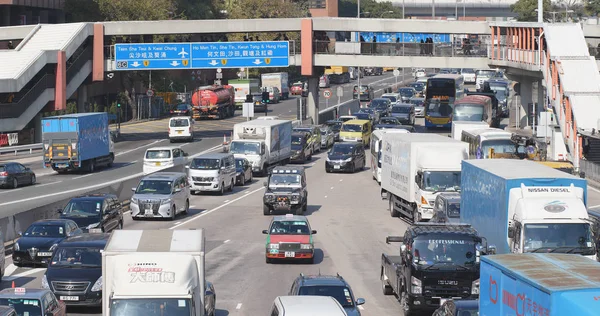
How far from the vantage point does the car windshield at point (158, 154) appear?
55.7 m

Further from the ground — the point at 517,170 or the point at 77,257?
the point at 517,170

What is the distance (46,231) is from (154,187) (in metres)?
Answer: 10.7

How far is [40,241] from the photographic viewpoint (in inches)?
1244

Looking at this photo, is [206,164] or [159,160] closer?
[206,164]

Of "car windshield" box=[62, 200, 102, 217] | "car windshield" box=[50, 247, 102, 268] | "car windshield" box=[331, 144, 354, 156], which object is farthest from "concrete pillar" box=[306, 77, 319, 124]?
"car windshield" box=[50, 247, 102, 268]

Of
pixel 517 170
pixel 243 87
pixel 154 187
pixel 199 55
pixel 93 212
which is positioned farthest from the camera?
pixel 243 87

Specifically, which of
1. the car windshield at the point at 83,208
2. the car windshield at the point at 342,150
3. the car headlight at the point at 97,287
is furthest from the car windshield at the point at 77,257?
the car windshield at the point at 342,150

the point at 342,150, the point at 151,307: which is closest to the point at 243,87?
the point at 342,150

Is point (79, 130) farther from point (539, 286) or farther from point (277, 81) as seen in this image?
point (277, 81)

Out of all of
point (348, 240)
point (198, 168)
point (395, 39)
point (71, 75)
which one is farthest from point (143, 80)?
point (348, 240)

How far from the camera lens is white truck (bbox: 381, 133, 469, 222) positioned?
39.1m

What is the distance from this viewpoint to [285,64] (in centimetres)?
8094

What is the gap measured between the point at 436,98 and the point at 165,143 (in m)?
23.3

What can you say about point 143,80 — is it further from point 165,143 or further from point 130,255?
point 130,255
